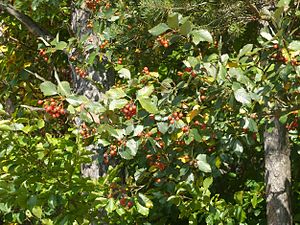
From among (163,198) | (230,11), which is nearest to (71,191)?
(163,198)

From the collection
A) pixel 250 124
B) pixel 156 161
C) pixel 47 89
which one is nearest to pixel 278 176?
pixel 156 161

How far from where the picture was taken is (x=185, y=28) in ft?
9.66


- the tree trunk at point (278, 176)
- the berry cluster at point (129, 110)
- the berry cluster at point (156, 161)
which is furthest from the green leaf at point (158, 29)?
the tree trunk at point (278, 176)

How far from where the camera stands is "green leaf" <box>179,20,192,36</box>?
2911mm

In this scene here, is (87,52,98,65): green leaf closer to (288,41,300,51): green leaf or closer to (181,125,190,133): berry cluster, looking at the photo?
(181,125,190,133): berry cluster

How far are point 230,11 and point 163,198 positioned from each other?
1.31 meters

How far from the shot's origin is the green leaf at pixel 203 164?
135 inches

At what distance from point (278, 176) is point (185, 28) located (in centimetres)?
168

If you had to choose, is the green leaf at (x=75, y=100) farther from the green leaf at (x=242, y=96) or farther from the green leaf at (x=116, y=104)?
the green leaf at (x=242, y=96)

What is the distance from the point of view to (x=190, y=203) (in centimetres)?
407

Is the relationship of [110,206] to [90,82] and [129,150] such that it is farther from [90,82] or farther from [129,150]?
[90,82]

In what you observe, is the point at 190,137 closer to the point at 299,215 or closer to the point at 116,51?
the point at 116,51

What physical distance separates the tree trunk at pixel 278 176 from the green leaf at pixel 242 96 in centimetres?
127

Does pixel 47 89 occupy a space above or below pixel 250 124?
above
